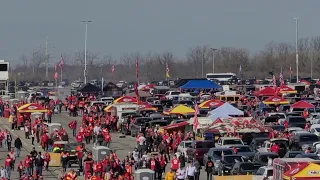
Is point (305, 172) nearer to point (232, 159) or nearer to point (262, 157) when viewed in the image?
point (262, 157)

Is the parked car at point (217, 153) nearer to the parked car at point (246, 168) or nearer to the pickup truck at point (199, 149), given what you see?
the pickup truck at point (199, 149)

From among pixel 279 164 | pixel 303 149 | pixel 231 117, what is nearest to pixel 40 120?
pixel 231 117

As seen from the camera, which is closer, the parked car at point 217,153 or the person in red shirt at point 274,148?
the parked car at point 217,153

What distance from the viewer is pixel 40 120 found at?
174 feet

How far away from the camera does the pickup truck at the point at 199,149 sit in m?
39.1

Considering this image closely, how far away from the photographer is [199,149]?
39312 millimetres

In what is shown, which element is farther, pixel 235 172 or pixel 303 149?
pixel 303 149

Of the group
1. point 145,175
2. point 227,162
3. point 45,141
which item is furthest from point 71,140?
point 145,175

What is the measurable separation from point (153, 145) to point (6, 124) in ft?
74.9

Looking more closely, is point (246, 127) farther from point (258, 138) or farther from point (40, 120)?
point (40, 120)

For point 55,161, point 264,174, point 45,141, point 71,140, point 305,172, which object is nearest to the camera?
point 305,172

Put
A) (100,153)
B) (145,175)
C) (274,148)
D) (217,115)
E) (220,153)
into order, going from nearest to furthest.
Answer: (145,175)
(100,153)
(220,153)
(274,148)
(217,115)

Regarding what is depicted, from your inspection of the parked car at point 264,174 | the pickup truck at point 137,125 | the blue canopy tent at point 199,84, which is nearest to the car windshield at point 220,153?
the parked car at point 264,174

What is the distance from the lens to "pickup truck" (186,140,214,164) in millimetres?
39125
